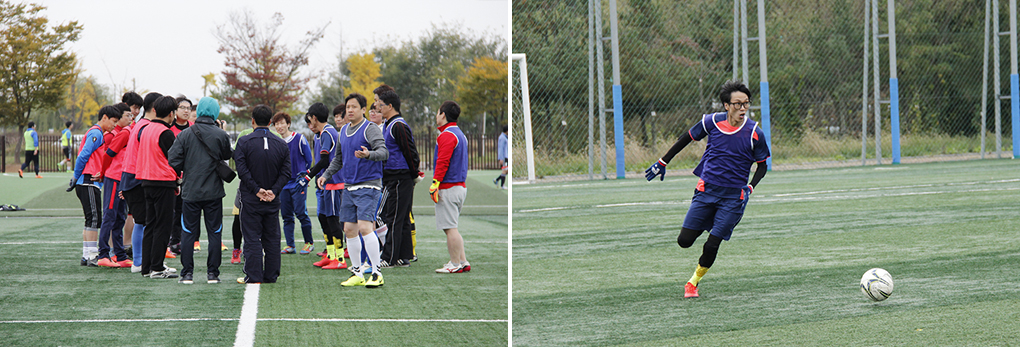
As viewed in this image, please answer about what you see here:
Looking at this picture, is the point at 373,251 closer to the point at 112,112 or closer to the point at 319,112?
the point at 319,112

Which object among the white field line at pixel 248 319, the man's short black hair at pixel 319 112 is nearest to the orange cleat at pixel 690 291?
the white field line at pixel 248 319

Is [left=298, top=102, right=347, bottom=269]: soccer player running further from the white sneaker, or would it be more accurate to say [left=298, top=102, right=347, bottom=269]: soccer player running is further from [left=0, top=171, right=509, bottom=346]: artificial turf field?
the white sneaker

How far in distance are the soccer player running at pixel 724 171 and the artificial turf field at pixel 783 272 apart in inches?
16.9

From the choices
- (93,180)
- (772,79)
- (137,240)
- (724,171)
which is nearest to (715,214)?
(724,171)

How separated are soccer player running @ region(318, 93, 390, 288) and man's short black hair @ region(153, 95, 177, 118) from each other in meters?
1.48

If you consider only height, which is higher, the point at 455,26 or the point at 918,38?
the point at 455,26

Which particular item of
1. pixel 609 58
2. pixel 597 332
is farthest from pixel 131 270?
pixel 609 58

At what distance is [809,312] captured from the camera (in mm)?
5059

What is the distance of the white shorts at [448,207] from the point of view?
7.07m

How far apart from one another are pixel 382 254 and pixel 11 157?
25349 mm

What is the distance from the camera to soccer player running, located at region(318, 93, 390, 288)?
6430 millimetres

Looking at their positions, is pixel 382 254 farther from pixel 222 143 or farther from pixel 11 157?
pixel 11 157

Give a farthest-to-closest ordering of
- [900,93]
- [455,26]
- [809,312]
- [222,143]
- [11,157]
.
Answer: [455,26] < [11,157] < [900,93] < [222,143] < [809,312]

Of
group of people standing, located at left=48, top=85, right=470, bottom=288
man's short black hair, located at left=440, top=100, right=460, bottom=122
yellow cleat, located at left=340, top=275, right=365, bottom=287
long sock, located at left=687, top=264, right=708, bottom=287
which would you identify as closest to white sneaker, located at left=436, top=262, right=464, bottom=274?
group of people standing, located at left=48, top=85, right=470, bottom=288
